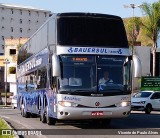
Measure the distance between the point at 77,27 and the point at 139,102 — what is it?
18.7 m

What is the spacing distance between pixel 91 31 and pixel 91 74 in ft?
5.86

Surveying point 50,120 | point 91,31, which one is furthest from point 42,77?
point 91,31

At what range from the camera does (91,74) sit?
54.7 feet

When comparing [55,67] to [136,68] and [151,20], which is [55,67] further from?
[151,20]

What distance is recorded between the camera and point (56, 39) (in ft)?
56.7

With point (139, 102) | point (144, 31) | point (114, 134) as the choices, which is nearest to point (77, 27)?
point (114, 134)

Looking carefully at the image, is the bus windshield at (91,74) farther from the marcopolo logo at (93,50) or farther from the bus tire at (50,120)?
the bus tire at (50,120)

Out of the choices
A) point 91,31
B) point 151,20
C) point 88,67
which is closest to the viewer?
point 88,67

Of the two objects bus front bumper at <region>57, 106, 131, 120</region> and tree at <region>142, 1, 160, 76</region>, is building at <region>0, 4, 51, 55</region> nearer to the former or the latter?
tree at <region>142, 1, 160, 76</region>

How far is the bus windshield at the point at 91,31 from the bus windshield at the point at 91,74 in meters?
0.68

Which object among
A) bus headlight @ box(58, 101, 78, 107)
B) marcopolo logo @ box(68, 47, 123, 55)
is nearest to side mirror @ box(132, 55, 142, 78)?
marcopolo logo @ box(68, 47, 123, 55)

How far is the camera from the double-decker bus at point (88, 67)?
16609 millimetres

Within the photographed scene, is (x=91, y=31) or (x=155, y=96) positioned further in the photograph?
(x=155, y=96)

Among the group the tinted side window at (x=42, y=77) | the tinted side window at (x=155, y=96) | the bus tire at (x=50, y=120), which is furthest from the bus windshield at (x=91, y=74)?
the tinted side window at (x=155, y=96)
